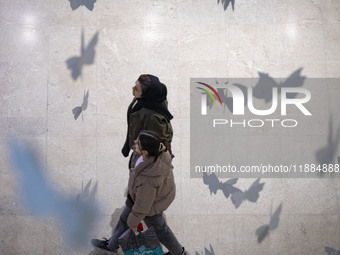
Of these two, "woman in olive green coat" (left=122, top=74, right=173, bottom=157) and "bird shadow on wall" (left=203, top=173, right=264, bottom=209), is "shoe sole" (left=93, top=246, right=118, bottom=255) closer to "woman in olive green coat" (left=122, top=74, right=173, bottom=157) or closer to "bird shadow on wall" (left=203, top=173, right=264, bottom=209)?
"woman in olive green coat" (left=122, top=74, right=173, bottom=157)

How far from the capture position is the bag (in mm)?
3678

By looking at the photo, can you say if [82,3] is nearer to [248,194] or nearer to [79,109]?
[79,109]

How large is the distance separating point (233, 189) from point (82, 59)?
2334 mm

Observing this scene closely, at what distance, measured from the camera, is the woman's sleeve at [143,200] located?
343 cm

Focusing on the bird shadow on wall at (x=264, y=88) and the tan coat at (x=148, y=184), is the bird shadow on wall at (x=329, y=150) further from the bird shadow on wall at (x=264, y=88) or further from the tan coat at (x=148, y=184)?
the tan coat at (x=148, y=184)

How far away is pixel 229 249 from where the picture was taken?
15.0 ft

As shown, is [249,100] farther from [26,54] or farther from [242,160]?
[26,54]

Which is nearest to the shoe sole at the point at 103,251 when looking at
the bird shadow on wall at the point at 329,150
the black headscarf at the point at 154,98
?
the black headscarf at the point at 154,98

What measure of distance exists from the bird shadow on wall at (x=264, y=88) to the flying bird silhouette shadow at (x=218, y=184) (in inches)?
33.3

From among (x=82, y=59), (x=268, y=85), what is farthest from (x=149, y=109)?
(x=268, y=85)

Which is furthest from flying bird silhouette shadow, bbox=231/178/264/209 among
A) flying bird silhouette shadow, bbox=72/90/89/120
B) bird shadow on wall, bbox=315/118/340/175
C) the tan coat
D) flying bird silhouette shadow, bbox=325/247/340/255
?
flying bird silhouette shadow, bbox=72/90/89/120

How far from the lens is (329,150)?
16.1 feet

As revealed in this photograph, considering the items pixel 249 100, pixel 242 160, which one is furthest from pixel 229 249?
pixel 249 100

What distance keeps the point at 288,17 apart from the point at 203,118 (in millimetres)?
1626
